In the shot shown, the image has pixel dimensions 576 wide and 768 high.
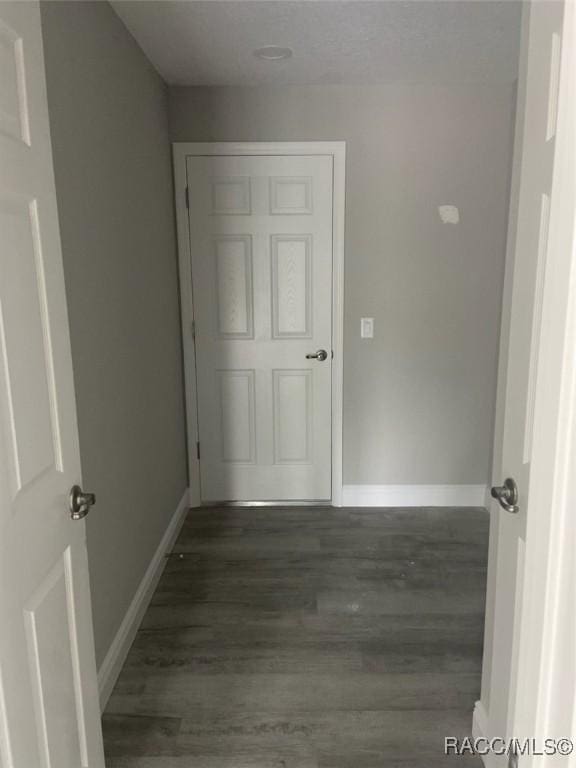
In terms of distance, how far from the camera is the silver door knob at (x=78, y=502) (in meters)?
1.30

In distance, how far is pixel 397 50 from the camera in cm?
261

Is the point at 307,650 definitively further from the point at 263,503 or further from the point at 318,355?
the point at 318,355

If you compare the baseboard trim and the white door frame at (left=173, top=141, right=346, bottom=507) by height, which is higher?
the white door frame at (left=173, top=141, right=346, bottom=507)

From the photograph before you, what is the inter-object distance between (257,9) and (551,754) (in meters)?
2.46

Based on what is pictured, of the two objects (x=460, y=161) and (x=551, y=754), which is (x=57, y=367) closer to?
(x=551, y=754)

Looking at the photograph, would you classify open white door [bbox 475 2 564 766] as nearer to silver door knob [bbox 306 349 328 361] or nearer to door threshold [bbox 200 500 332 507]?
silver door knob [bbox 306 349 328 361]

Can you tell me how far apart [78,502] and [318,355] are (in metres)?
2.23

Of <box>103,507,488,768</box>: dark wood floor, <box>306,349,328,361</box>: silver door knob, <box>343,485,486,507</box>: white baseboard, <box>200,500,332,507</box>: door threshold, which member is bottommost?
<box>103,507,488,768</box>: dark wood floor

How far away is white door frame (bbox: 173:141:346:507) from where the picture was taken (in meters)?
3.16

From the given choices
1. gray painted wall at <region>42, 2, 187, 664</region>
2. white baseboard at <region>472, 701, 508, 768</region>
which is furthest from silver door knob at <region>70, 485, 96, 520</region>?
white baseboard at <region>472, 701, 508, 768</region>

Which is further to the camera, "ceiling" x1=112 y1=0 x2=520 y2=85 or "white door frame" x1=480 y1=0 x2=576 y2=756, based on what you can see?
"ceiling" x1=112 y1=0 x2=520 y2=85

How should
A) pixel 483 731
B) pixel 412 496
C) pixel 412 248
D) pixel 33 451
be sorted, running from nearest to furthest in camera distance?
pixel 33 451
pixel 483 731
pixel 412 248
pixel 412 496

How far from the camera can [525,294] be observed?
1.25 m

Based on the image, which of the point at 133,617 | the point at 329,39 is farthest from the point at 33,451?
the point at 329,39
